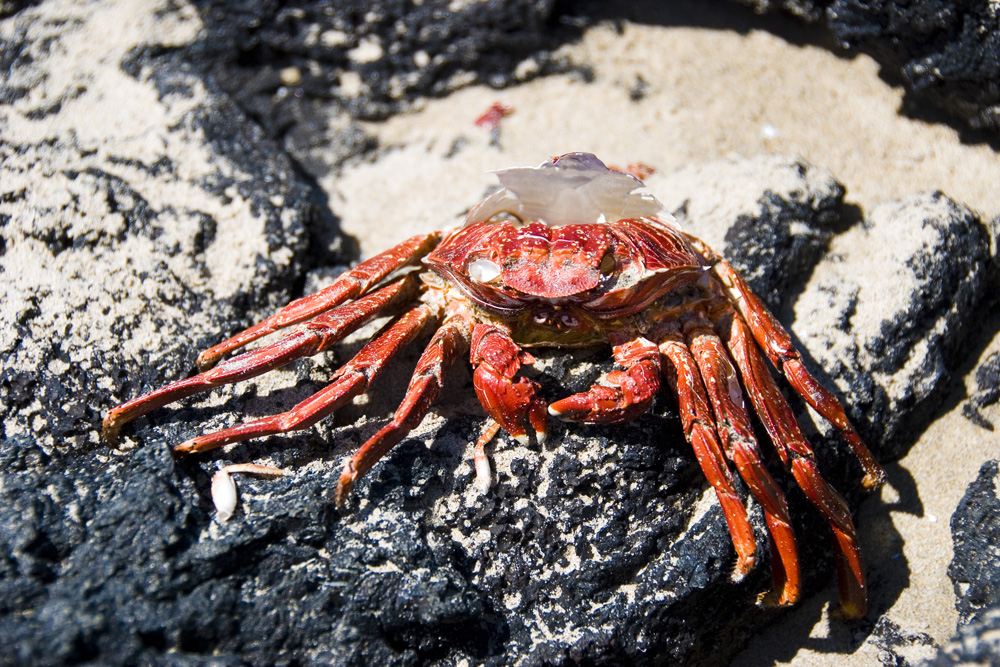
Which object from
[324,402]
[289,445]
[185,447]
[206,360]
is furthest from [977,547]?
[206,360]

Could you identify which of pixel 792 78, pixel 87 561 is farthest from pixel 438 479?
pixel 792 78

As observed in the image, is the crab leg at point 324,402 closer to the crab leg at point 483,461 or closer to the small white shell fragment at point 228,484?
the small white shell fragment at point 228,484

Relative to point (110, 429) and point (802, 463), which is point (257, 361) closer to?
point (110, 429)

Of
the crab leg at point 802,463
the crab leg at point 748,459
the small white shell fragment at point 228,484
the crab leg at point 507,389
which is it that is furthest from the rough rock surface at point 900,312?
the small white shell fragment at point 228,484

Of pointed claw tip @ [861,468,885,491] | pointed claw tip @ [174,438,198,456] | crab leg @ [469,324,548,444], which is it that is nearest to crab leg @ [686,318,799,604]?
pointed claw tip @ [861,468,885,491]

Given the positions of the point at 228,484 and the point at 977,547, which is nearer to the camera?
the point at 228,484

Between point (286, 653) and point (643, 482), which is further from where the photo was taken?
point (643, 482)

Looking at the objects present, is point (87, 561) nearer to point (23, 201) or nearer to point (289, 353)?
point (289, 353)
